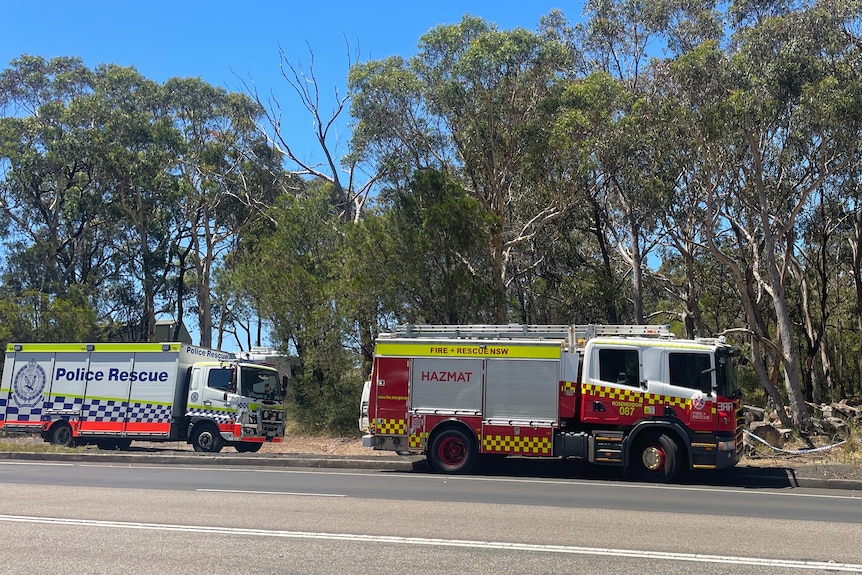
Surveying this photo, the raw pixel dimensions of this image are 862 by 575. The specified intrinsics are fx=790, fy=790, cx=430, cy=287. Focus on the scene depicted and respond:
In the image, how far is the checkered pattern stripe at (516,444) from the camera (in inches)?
582

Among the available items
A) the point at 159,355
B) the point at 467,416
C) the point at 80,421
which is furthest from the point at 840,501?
the point at 80,421

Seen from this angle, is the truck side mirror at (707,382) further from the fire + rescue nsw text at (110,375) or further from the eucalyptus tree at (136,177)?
the eucalyptus tree at (136,177)

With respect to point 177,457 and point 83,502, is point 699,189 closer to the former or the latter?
point 177,457

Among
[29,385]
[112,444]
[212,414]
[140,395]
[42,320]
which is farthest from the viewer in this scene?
[42,320]

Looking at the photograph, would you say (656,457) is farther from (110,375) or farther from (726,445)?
(110,375)

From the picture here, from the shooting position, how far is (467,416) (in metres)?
15.3

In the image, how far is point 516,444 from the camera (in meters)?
15.0

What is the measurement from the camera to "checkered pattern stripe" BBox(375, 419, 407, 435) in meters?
15.7

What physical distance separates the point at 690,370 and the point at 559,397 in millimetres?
2402

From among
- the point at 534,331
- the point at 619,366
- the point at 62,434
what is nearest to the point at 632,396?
the point at 619,366

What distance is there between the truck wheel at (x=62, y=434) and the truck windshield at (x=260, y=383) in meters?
5.40

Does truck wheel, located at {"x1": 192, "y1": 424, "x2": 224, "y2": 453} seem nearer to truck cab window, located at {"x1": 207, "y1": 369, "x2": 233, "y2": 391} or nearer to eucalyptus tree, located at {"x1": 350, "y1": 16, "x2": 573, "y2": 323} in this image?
truck cab window, located at {"x1": 207, "y1": 369, "x2": 233, "y2": 391}

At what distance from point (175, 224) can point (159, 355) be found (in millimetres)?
24461

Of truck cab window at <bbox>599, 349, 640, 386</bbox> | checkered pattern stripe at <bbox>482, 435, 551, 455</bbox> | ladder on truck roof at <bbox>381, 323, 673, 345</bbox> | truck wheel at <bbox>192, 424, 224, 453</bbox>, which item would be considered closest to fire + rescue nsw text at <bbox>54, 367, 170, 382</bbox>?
truck wheel at <bbox>192, 424, 224, 453</bbox>
